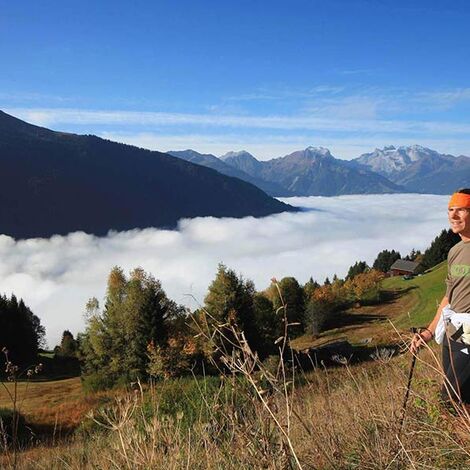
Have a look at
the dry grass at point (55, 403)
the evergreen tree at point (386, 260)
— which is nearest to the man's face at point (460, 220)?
the dry grass at point (55, 403)

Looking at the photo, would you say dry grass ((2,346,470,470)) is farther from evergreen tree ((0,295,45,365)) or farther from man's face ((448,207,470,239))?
evergreen tree ((0,295,45,365))

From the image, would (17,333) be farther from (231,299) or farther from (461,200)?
(461,200)

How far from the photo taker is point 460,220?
339cm

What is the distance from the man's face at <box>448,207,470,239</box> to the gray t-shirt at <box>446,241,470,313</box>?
95mm

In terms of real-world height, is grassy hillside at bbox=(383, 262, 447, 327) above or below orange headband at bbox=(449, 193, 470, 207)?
below

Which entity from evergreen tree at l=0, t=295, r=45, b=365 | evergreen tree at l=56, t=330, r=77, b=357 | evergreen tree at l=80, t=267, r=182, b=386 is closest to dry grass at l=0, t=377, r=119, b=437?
evergreen tree at l=80, t=267, r=182, b=386

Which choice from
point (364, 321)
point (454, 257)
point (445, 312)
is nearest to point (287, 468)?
point (445, 312)

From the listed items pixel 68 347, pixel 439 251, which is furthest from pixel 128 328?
pixel 439 251

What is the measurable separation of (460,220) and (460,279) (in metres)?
0.41

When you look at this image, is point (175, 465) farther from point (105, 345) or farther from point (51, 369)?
point (51, 369)

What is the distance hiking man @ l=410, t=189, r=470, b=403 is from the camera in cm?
314

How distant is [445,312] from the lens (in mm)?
3473

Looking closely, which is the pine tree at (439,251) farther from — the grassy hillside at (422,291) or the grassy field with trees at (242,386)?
the grassy hillside at (422,291)

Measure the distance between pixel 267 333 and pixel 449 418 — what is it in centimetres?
4036
